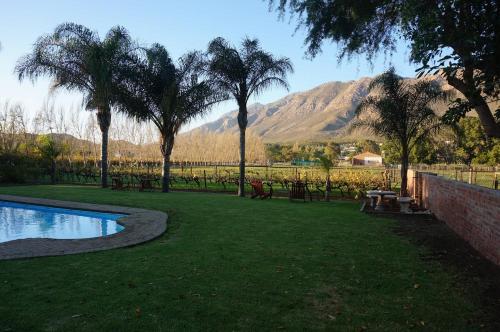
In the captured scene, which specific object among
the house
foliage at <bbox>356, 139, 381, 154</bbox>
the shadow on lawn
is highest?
foliage at <bbox>356, 139, 381, 154</bbox>

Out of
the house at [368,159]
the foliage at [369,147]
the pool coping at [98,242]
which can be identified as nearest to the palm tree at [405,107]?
the pool coping at [98,242]

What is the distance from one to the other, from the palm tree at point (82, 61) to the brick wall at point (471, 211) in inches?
583

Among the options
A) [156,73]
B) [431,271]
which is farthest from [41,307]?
[156,73]

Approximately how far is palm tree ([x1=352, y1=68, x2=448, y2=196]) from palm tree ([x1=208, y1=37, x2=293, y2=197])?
157 inches

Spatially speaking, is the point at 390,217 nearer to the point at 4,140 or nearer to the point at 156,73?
the point at 156,73

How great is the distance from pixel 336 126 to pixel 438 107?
182m

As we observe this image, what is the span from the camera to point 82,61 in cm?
1928

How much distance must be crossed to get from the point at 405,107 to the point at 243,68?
686cm

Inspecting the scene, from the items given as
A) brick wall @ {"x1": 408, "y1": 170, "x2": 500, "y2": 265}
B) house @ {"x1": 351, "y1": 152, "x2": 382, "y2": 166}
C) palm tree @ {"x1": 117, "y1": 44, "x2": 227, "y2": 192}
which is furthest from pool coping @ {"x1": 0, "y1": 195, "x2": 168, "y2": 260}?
house @ {"x1": 351, "y1": 152, "x2": 382, "y2": 166}

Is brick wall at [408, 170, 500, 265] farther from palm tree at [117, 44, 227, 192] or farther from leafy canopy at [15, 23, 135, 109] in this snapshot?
leafy canopy at [15, 23, 135, 109]

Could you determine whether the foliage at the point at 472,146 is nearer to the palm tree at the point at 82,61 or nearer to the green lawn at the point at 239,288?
the palm tree at the point at 82,61

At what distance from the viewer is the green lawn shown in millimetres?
3760

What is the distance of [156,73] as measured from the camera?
19.2 metres

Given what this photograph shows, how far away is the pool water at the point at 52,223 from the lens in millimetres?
9797
